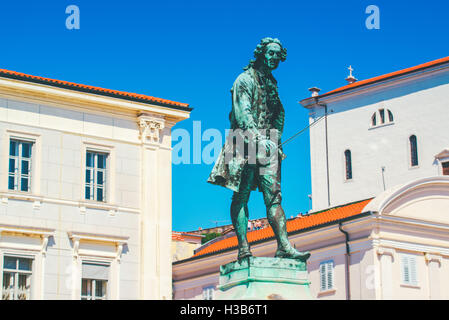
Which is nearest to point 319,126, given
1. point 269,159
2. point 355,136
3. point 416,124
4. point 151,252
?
point 355,136

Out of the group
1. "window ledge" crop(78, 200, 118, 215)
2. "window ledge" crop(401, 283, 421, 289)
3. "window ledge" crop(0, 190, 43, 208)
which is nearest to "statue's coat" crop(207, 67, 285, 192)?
"window ledge" crop(0, 190, 43, 208)

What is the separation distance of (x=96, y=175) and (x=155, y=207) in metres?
2.13

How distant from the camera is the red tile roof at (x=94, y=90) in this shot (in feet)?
104

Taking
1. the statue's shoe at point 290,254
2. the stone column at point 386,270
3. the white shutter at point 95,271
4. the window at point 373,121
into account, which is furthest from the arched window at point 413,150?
the statue's shoe at point 290,254

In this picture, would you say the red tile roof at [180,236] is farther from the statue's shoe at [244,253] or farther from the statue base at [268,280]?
the statue base at [268,280]

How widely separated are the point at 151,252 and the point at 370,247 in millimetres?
8083

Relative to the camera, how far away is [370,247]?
36.7 m

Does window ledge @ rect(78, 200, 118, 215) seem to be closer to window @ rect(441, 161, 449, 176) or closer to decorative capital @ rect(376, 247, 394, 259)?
decorative capital @ rect(376, 247, 394, 259)

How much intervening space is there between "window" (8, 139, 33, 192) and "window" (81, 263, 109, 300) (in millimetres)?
2919

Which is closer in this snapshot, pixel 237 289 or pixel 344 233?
pixel 237 289

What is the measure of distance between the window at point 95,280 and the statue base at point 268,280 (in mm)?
17799

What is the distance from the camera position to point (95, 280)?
31.7 m
